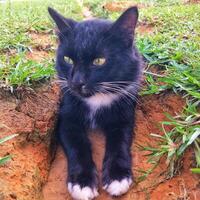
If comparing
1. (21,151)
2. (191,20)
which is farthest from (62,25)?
(191,20)

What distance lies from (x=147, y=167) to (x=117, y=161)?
0.74 ft

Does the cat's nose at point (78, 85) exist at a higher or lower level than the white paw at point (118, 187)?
higher

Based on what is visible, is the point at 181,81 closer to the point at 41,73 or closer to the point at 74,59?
the point at 74,59

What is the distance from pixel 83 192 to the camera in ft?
7.66

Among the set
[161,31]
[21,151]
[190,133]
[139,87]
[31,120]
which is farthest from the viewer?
[161,31]

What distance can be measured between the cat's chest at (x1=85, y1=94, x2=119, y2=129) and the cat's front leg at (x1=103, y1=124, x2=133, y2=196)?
0.14 m

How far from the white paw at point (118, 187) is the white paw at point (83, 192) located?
9 centimetres

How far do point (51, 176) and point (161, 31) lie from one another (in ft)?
7.20

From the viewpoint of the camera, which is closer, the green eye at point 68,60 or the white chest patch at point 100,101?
the green eye at point 68,60

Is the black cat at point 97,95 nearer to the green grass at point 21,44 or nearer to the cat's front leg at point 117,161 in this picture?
the cat's front leg at point 117,161

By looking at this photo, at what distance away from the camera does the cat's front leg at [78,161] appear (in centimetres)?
236

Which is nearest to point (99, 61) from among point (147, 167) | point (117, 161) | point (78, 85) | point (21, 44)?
point (78, 85)

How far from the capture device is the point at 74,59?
2625 mm

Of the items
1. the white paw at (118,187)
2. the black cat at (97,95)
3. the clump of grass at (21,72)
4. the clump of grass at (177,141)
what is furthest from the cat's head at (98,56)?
the white paw at (118,187)
